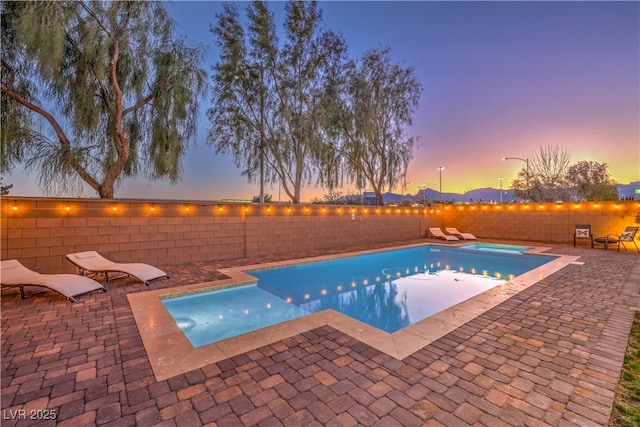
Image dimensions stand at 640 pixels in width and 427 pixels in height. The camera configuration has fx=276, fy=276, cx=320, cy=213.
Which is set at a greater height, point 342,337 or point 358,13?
point 358,13

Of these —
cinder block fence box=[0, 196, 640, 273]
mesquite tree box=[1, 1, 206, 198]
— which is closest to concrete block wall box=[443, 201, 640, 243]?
cinder block fence box=[0, 196, 640, 273]

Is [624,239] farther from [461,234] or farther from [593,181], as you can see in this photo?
[593,181]

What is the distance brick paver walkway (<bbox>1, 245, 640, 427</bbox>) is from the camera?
6.08 ft

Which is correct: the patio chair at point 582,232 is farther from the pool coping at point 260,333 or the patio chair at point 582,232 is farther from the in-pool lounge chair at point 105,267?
the in-pool lounge chair at point 105,267

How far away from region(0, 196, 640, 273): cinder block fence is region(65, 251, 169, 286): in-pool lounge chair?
0.76 metres

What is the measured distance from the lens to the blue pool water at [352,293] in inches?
165

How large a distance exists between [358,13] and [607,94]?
1220cm

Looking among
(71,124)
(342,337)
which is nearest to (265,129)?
(71,124)

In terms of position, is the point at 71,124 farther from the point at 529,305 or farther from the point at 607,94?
the point at 607,94

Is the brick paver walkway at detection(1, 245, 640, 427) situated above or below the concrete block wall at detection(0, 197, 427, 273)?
below

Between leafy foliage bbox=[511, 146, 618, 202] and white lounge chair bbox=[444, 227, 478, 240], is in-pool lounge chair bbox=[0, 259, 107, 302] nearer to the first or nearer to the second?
white lounge chair bbox=[444, 227, 478, 240]

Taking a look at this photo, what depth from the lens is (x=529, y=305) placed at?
4.13m

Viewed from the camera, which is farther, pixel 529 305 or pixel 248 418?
pixel 529 305

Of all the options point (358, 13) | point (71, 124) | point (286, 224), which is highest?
point (358, 13)
